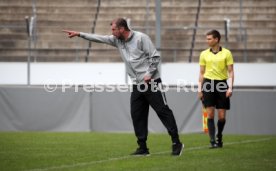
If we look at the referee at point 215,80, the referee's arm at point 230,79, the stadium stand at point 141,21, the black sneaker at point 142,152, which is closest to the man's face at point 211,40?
the referee at point 215,80

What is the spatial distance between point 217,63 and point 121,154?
2162 mm

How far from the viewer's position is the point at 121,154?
1193 cm

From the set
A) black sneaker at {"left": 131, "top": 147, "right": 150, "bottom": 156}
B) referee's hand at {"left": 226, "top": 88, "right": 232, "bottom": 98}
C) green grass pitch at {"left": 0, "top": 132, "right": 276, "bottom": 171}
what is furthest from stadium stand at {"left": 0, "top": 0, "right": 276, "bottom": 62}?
black sneaker at {"left": 131, "top": 147, "right": 150, "bottom": 156}

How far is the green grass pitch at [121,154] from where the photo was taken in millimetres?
10070

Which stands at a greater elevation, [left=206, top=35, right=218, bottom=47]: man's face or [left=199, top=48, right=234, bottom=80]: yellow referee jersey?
[left=206, top=35, right=218, bottom=47]: man's face

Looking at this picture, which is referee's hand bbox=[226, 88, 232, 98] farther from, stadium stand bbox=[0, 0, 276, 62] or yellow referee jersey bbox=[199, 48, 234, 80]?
stadium stand bbox=[0, 0, 276, 62]

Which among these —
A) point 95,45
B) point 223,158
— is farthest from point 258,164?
point 95,45

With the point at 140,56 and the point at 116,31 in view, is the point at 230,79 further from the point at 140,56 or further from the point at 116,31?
the point at 116,31

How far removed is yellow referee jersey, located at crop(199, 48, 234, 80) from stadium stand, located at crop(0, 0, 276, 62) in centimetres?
1176

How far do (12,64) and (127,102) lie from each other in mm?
3069

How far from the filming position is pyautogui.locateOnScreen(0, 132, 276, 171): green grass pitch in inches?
396

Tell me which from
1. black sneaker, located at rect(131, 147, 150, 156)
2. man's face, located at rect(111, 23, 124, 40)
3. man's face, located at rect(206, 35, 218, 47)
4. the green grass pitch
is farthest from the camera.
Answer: man's face, located at rect(206, 35, 218, 47)

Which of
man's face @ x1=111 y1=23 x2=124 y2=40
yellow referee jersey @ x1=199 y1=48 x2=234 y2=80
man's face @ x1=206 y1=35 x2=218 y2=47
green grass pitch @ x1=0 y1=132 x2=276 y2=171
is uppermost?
man's face @ x1=111 y1=23 x2=124 y2=40

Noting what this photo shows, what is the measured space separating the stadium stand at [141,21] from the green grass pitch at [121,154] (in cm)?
987
